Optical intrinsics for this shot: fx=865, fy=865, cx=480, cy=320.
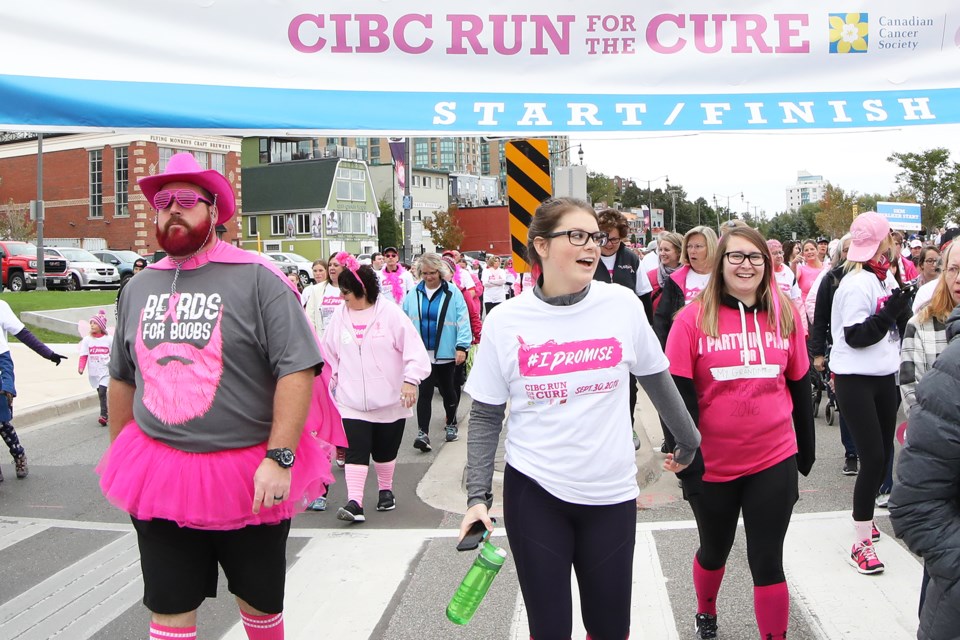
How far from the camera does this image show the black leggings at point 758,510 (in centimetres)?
358

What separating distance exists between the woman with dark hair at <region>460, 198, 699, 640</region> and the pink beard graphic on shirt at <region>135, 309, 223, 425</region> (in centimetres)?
92

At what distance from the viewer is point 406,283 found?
15867mm

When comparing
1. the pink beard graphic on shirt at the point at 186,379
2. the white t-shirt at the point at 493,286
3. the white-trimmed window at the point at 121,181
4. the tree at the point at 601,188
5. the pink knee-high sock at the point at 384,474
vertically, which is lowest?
the pink knee-high sock at the point at 384,474

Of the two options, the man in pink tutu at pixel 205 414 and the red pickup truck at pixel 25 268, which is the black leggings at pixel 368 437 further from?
the red pickup truck at pixel 25 268

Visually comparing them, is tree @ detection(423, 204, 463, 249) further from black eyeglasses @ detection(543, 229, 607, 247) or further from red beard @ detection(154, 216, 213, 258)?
black eyeglasses @ detection(543, 229, 607, 247)

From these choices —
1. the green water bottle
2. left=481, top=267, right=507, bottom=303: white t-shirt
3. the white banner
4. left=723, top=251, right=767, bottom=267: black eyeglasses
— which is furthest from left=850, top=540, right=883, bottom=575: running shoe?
left=481, top=267, right=507, bottom=303: white t-shirt

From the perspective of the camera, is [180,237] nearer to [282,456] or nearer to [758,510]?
[282,456]

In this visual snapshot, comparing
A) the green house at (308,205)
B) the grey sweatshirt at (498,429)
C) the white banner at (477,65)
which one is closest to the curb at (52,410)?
the white banner at (477,65)

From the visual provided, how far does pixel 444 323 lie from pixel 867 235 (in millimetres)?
4931

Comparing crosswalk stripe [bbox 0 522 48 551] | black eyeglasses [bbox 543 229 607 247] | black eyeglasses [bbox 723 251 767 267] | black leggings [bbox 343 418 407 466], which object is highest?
black eyeglasses [bbox 543 229 607 247]

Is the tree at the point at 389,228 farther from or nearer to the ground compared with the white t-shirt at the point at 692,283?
farther from the ground

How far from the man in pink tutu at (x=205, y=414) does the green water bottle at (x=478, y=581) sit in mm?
724

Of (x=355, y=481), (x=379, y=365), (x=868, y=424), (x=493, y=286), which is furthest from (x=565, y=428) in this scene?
(x=493, y=286)

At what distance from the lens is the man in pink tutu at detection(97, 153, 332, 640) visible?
303 cm
